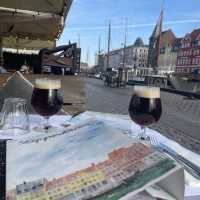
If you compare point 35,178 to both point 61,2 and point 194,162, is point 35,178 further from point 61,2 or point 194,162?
point 61,2

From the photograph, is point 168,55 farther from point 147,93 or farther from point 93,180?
point 93,180

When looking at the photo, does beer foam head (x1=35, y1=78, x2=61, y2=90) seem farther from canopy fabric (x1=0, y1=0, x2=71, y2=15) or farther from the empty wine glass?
canopy fabric (x1=0, y1=0, x2=71, y2=15)

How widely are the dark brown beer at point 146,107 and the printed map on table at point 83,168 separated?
0.24m

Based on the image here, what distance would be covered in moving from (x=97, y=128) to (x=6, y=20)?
3990 millimetres

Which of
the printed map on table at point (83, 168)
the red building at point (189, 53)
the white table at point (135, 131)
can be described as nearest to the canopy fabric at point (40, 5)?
the white table at point (135, 131)

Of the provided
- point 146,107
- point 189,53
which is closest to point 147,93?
point 146,107

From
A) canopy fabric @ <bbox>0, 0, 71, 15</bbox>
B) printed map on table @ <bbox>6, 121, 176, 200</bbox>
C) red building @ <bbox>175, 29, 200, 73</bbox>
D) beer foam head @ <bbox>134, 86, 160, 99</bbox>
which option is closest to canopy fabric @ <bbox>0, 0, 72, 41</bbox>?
canopy fabric @ <bbox>0, 0, 71, 15</bbox>

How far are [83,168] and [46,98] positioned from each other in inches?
19.2

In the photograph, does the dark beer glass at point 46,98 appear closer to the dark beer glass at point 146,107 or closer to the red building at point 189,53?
the dark beer glass at point 146,107

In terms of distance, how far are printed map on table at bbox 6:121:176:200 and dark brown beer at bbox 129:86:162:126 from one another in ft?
0.80

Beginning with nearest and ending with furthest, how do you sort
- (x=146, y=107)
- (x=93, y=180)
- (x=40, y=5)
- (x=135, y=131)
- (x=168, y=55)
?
(x=93, y=180) → (x=146, y=107) → (x=135, y=131) → (x=40, y=5) → (x=168, y=55)

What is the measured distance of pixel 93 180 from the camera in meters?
0.51

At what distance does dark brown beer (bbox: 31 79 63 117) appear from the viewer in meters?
0.99

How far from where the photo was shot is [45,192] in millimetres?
490
